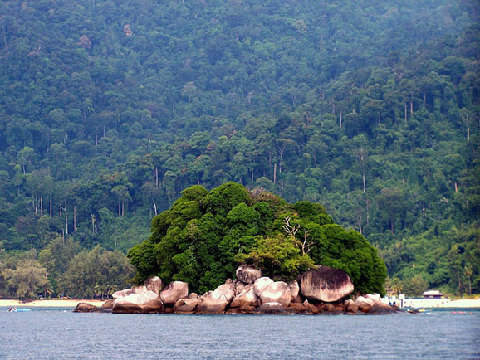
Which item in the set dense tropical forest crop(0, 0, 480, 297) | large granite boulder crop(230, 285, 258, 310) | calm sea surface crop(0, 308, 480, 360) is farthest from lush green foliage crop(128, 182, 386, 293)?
dense tropical forest crop(0, 0, 480, 297)

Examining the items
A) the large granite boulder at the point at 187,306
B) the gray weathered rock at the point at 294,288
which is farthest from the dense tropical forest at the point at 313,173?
the large granite boulder at the point at 187,306

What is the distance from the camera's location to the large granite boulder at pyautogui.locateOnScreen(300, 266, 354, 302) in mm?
71062

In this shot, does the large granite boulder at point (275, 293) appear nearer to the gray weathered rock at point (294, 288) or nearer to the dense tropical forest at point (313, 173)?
the gray weathered rock at point (294, 288)

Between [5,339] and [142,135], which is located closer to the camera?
[5,339]

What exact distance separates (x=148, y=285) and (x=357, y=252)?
19669mm

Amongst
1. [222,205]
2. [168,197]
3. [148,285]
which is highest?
[168,197]

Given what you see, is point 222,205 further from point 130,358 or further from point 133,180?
point 133,180

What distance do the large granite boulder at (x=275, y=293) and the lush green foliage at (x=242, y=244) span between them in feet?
4.64

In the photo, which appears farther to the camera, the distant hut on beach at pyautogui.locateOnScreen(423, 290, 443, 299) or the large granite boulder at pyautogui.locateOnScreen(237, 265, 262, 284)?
the distant hut on beach at pyautogui.locateOnScreen(423, 290, 443, 299)

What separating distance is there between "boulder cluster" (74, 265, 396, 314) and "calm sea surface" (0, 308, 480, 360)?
9.87ft

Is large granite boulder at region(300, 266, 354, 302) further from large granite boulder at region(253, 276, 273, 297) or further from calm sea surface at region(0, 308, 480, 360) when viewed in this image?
large granite boulder at region(253, 276, 273, 297)

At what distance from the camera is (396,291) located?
106m

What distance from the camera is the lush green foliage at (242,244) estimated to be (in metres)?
72.7

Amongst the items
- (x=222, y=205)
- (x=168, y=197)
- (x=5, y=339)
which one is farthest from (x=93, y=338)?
(x=168, y=197)
